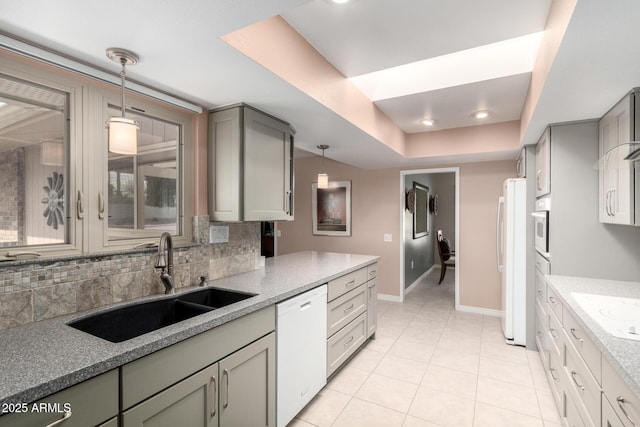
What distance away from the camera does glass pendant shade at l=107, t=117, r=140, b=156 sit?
1.35 metres

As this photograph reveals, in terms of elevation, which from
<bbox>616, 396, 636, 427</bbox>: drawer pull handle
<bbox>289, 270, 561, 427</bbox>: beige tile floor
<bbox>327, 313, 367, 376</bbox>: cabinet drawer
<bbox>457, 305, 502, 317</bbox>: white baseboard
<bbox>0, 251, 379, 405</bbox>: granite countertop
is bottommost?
<bbox>289, 270, 561, 427</bbox>: beige tile floor

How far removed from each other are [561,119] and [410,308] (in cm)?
301

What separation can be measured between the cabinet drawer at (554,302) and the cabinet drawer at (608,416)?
0.87m

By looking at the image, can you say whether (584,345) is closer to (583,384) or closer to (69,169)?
(583,384)

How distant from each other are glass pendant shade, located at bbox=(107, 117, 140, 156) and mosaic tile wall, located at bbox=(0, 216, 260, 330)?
63cm

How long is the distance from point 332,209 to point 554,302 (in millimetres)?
3421

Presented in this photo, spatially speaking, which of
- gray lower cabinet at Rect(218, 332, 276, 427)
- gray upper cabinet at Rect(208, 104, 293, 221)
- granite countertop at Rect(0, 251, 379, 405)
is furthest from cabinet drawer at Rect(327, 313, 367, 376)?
gray upper cabinet at Rect(208, 104, 293, 221)

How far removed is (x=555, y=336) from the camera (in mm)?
2201

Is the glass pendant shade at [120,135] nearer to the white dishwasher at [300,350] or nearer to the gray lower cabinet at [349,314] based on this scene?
the white dishwasher at [300,350]

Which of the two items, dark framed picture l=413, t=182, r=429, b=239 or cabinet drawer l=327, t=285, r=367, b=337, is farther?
dark framed picture l=413, t=182, r=429, b=239

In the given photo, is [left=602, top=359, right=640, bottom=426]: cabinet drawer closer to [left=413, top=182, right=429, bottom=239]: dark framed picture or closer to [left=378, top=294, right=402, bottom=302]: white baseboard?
[left=378, top=294, right=402, bottom=302]: white baseboard

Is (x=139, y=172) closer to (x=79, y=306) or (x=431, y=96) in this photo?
(x=79, y=306)

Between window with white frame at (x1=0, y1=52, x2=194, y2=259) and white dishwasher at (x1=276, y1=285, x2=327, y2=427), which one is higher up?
window with white frame at (x1=0, y1=52, x2=194, y2=259)

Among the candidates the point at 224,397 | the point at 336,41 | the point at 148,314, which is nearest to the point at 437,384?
the point at 224,397
